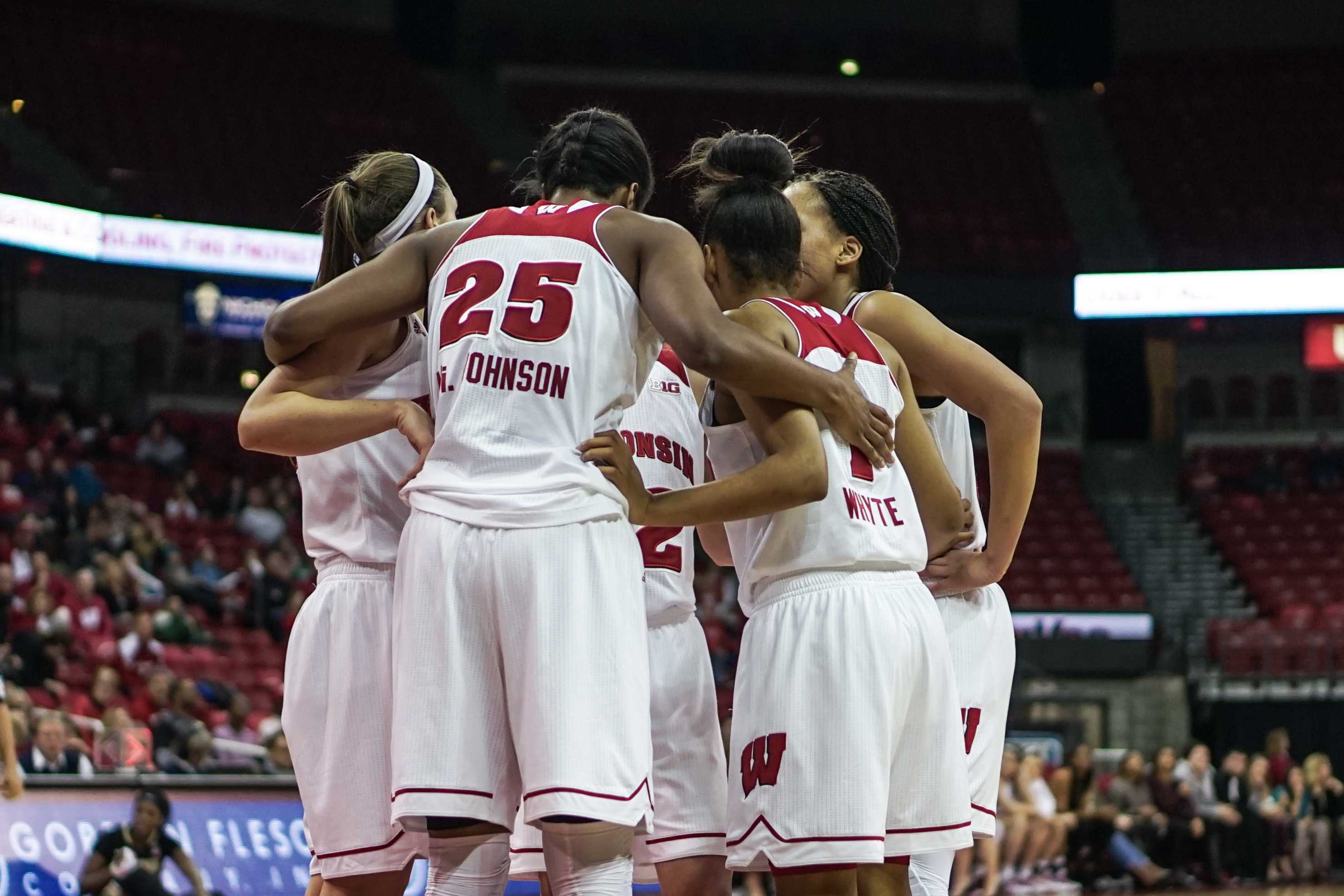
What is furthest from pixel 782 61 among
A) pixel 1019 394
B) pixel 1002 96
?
pixel 1019 394

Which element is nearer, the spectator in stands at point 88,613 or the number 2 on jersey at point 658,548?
the number 2 on jersey at point 658,548

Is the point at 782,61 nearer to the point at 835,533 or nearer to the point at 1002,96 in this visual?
the point at 1002,96

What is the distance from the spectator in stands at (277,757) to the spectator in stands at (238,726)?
1.49 ft

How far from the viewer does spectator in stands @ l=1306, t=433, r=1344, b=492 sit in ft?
72.2

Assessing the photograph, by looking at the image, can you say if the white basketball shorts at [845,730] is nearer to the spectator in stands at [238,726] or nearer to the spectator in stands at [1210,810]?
the spectator in stands at [238,726]

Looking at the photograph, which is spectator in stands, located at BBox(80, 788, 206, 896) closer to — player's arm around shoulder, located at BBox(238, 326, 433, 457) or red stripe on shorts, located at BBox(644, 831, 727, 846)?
red stripe on shorts, located at BBox(644, 831, 727, 846)

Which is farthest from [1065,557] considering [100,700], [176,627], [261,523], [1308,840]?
[100,700]

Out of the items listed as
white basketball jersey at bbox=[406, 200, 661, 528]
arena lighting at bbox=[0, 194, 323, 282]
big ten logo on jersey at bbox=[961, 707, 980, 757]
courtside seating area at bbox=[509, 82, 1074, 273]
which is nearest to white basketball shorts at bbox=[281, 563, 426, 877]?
white basketball jersey at bbox=[406, 200, 661, 528]

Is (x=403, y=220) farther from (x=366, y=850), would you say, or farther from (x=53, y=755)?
(x=53, y=755)

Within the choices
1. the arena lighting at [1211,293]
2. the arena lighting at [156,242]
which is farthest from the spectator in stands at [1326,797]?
the arena lighting at [156,242]

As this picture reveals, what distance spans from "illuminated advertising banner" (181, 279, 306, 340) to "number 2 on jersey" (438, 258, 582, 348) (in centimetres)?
1743

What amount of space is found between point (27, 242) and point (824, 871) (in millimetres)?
17122

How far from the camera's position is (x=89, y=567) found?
578 inches

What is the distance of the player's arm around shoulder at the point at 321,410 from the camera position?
3.53m
